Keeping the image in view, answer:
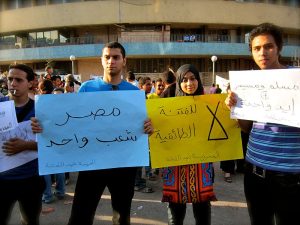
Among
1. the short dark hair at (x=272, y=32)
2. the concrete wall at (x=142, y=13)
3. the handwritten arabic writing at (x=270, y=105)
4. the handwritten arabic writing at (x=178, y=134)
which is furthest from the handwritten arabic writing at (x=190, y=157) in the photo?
the concrete wall at (x=142, y=13)

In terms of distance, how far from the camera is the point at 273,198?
227cm

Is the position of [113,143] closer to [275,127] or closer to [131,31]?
[275,127]

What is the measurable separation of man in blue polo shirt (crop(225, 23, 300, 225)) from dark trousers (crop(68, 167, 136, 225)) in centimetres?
100

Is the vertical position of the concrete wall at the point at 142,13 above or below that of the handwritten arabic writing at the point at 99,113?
above

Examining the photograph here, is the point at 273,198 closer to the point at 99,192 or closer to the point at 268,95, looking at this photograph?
the point at 268,95

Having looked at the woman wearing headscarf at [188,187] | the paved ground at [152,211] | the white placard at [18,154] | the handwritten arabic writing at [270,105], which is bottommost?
the paved ground at [152,211]

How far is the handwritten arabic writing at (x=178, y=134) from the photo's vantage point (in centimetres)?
284

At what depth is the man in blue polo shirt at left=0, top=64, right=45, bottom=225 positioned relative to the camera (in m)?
2.46

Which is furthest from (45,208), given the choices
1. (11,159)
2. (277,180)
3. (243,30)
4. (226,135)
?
(243,30)

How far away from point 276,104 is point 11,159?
213 centimetres

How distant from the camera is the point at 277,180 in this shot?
2.21m

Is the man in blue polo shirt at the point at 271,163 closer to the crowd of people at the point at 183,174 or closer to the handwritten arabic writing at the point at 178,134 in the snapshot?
the crowd of people at the point at 183,174

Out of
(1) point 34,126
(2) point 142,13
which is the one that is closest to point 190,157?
(1) point 34,126

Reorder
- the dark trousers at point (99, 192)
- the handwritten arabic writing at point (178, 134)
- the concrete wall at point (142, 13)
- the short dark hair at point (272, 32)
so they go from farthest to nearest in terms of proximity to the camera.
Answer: the concrete wall at point (142, 13)
the handwritten arabic writing at point (178, 134)
the dark trousers at point (99, 192)
the short dark hair at point (272, 32)
